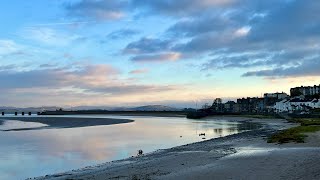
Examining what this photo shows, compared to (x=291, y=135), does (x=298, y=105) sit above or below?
above

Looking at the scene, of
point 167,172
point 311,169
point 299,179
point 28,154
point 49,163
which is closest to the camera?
point 299,179

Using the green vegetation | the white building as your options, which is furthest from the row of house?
the green vegetation

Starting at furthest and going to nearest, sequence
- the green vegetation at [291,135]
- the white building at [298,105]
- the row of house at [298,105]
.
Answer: the white building at [298,105] → the row of house at [298,105] → the green vegetation at [291,135]

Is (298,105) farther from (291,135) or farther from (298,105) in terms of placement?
(291,135)

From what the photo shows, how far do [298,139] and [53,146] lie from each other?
2009 cm

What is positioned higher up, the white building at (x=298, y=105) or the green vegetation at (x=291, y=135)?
the white building at (x=298, y=105)

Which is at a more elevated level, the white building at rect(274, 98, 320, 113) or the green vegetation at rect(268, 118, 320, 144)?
the white building at rect(274, 98, 320, 113)

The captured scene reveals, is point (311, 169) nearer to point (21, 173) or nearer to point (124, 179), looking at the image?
point (124, 179)

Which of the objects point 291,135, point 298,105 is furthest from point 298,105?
point 291,135

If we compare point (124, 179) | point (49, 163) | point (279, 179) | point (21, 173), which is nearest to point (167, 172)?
point (124, 179)

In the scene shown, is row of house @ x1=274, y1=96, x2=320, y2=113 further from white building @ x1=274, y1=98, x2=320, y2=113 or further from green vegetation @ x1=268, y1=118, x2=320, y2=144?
green vegetation @ x1=268, y1=118, x2=320, y2=144

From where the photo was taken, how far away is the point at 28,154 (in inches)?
1120

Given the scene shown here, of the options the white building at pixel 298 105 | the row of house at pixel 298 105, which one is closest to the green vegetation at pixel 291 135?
the white building at pixel 298 105

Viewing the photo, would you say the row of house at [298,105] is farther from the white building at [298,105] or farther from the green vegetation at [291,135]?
the green vegetation at [291,135]
